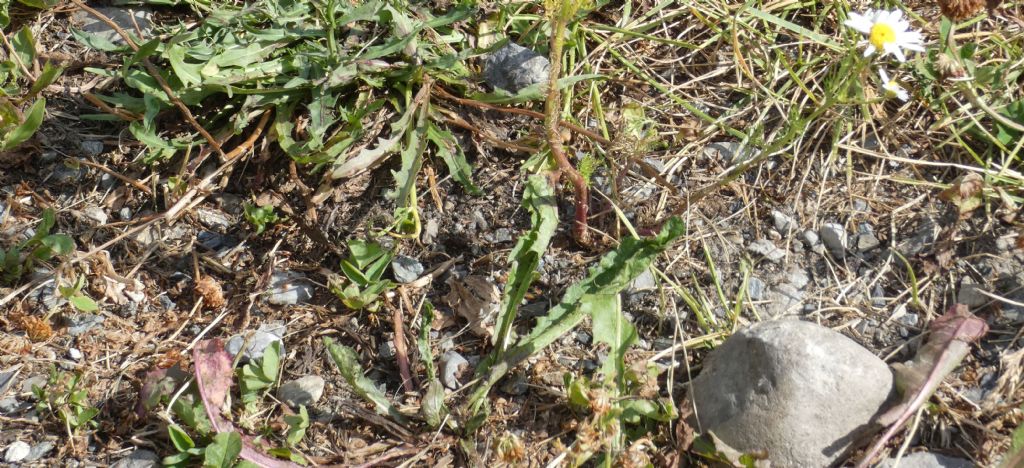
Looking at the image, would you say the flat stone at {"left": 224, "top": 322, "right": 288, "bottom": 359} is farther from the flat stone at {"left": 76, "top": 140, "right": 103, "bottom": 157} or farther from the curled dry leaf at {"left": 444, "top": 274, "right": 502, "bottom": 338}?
the flat stone at {"left": 76, "top": 140, "right": 103, "bottom": 157}

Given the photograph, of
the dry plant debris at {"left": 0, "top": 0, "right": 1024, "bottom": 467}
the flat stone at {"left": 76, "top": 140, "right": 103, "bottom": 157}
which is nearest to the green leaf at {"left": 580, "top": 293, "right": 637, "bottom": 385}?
the dry plant debris at {"left": 0, "top": 0, "right": 1024, "bottom": 467}

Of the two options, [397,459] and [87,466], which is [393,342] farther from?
[87,466]

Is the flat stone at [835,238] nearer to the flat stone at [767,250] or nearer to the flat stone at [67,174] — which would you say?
the flat stone at [767,250]

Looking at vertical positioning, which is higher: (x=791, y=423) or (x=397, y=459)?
(x=791, y=423)

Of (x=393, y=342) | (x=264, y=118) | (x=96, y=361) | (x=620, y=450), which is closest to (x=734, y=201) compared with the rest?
(x=620, y=450)

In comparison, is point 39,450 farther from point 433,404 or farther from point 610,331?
point 610,331

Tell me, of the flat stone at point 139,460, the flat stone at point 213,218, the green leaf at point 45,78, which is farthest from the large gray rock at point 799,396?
the green leaf at point 45,78

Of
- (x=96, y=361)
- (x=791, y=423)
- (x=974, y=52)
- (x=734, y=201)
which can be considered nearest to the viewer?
(x=791, y=423)
